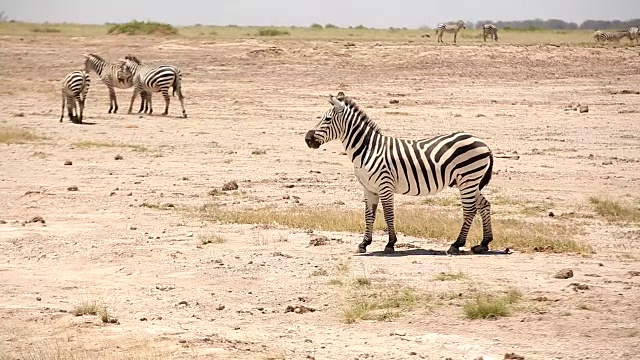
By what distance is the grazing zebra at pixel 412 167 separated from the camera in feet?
40.1

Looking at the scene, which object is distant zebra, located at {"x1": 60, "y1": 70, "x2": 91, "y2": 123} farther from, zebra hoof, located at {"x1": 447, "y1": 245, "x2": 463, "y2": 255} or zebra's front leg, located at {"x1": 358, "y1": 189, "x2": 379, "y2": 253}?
zebra hoof, located at {"x1": 447, "y1": 245, "x2": 463, "y2": 255}

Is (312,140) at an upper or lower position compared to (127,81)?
upper

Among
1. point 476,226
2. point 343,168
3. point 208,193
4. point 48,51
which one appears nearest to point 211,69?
point 48,51

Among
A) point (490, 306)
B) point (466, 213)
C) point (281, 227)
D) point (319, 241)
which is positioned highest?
point (466, 213)

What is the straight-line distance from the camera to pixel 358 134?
1273cm

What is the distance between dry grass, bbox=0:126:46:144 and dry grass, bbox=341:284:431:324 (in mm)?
15031

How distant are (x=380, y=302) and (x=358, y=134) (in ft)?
10.5

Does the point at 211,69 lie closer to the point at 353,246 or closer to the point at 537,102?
the point at 537,102

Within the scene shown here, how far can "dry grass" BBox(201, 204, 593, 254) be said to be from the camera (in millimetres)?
12556

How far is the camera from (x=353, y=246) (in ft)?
41.7

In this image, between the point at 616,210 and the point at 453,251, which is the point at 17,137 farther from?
the point at 453,251

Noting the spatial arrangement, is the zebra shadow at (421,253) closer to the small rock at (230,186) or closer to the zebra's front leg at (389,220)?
the zebra's front leg at (389,220)

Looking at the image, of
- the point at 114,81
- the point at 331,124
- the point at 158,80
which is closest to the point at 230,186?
the point at 331,124

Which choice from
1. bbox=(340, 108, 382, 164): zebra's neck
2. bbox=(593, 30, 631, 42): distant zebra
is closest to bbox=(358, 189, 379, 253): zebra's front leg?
bbox=(340, 108, 382, 164): zebra's neck
